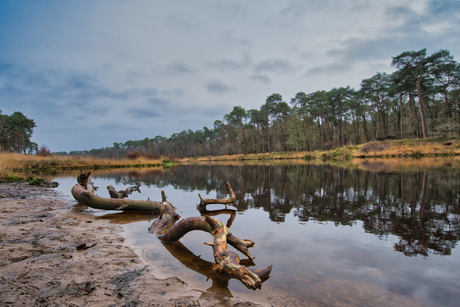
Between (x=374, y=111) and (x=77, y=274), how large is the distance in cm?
5946

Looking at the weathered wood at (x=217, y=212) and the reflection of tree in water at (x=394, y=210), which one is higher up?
the reflection of tree in water at (x=394, y=210)

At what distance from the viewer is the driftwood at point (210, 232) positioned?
230cm

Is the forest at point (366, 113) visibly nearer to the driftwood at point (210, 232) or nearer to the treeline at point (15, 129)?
the treeline at point (15, 129)

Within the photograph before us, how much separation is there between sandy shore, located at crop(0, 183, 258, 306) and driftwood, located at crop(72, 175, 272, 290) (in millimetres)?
271

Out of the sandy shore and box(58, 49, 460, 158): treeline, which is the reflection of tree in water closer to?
Result: the sandy shore

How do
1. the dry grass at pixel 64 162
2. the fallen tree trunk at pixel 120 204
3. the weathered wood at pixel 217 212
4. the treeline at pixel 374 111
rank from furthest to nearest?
the treeline at pixel 374 111, the dry grass at pixel 64 162, the fallen tree trunk at pixel 120 204, the weathered wood at pixel 217 212

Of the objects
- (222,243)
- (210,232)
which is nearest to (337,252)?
(222,243)

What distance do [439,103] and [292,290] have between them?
176 feet

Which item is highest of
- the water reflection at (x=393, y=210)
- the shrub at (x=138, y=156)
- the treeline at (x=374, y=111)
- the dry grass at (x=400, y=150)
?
the treeline at (x=374, y=111)

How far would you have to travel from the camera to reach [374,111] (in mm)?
48781

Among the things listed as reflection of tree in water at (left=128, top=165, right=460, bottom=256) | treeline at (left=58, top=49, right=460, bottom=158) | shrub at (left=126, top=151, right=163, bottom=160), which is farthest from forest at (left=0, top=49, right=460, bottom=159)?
reflection of tree in water at (left=128, top=165, right=460, bottom=256)

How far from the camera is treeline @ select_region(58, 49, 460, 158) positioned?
97.3 ft

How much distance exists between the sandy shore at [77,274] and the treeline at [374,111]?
37.9m

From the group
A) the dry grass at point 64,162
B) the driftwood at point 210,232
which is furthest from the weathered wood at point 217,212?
the dry grass at point 64,162
